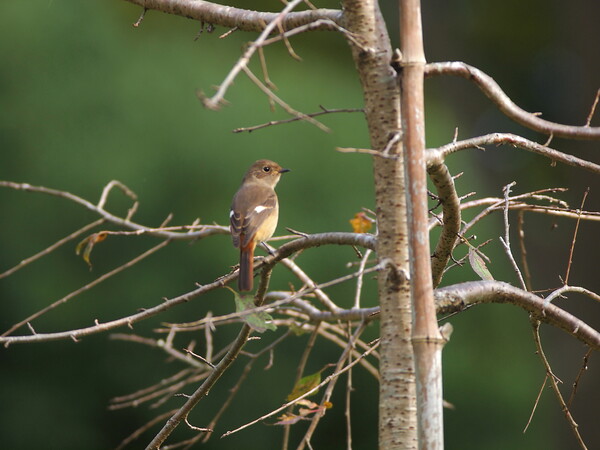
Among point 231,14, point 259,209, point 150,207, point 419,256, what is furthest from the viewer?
point 150,207

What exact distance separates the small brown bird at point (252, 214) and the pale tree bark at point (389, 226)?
39.9 inches

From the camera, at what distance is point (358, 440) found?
18.5 feet

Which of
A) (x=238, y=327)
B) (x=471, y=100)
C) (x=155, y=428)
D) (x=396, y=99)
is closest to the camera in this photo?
(x=396, y=99)

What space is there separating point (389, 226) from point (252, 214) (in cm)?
193

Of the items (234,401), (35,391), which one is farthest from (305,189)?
(35,391)

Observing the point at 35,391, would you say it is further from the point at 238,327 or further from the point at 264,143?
the point at 264,143

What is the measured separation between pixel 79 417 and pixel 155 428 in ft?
1.65

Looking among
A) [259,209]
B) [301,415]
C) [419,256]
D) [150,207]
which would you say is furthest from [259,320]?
[150,207]

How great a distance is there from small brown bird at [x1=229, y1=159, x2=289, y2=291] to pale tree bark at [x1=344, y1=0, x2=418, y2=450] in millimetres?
1013

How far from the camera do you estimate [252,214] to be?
344cm

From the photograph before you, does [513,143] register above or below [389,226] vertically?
above

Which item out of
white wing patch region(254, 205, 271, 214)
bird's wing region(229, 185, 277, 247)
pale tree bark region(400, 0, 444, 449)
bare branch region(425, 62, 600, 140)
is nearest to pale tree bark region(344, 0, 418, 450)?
pale tree bark region(400, 0, 444, 449)

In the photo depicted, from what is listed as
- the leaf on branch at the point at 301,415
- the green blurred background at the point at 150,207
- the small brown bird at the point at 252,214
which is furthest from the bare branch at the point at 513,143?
the green blurred background at the point at 150,207

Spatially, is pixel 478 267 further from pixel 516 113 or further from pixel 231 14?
pixel 231 14
